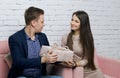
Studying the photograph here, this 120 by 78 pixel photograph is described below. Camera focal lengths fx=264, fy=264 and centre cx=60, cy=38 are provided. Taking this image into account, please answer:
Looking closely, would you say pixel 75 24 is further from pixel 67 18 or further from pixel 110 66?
pixel 110 66

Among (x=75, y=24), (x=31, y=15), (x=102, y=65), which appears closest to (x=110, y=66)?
(x=102, y=65)

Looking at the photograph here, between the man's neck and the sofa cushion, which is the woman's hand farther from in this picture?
the sofa cushion

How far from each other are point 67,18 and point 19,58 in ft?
3.89

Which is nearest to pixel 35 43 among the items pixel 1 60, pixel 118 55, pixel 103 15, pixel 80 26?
pixel 1 60

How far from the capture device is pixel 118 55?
3766 mm

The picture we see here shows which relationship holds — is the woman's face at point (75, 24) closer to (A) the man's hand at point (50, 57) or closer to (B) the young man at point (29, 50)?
(B) the young man at point (29, 50)

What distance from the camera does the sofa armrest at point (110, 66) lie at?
304 cm

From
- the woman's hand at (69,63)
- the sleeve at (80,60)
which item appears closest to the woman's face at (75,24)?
the sleeve at (80,60)

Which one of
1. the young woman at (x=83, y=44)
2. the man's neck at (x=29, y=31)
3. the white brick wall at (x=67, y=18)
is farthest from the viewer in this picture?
the white brick wall at (x=67, y=18)

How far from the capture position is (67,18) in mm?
3312

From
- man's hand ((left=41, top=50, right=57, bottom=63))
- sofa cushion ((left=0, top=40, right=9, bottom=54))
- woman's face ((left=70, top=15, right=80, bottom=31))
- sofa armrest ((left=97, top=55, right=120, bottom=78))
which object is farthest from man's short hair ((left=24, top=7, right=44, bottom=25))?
sofa armrest ((left=97, top=55, right=120, bottom=78))

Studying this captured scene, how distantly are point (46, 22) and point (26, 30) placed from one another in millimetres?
772

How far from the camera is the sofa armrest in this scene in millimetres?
3041

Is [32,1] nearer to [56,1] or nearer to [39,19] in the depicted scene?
[56,1]
